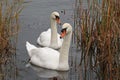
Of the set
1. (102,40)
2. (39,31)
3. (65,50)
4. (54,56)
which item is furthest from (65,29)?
(39,31)

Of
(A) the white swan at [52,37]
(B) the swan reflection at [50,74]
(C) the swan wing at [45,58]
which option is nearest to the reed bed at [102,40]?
(B) the swan reflection at [50,74]

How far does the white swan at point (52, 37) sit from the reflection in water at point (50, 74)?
5.47 feet

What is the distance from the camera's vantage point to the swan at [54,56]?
8562mm

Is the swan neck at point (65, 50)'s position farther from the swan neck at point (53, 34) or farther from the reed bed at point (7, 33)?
the swan neck at point (53, 34)

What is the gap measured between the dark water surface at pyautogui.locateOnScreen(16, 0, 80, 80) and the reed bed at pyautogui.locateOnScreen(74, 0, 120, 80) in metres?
0.31

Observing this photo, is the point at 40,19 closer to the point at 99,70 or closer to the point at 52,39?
the point at 52,39

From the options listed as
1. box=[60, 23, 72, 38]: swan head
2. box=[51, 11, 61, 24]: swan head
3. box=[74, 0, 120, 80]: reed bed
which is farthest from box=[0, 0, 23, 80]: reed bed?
box=[74, 0, 120, 80]: reed bed

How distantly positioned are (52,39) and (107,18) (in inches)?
137

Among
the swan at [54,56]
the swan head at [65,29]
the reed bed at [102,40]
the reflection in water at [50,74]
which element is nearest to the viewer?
the reed bed at [102,40]

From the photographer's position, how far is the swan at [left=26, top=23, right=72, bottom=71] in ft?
28.1

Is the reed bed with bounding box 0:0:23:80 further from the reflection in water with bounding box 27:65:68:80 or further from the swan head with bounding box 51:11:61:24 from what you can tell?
the swan head with bounding box 51:11:61:24

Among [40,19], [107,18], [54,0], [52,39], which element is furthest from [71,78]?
[54,0]

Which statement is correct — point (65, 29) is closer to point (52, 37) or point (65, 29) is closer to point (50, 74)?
point (50, 74)

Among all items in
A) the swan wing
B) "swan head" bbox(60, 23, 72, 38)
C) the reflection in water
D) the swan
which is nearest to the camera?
the reflection in water
